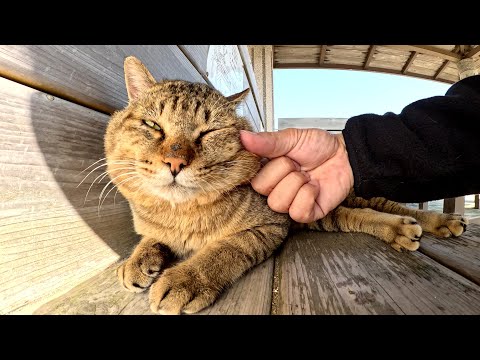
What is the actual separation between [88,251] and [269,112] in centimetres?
828

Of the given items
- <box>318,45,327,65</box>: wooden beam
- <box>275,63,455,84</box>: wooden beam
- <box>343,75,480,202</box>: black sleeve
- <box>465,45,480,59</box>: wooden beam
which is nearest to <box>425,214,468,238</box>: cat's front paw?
<box>343,75,480,202</box>: black sleeve

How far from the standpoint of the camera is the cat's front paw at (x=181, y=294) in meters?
0.75

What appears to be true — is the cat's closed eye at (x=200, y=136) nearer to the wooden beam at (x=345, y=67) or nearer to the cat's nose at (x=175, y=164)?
the cat's nose at (x=175, y=164)

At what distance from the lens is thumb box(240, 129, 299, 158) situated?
1213 mm

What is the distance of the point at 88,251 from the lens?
1.04 metres

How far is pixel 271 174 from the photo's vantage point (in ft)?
4.36

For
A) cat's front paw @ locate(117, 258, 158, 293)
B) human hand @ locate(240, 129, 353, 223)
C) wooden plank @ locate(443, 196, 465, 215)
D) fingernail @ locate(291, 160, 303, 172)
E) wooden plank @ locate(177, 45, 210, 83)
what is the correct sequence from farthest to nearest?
wooden plank @ locate(443, 196, 465, 215) < wooden plank @ locate(177, 45, 210, 83) < fingernail @ locate(291, 160, 303, 172) < human hand @ locate(240, 129, 353, 223) < cat's front paw @ locate(117, 258, 158, 293)

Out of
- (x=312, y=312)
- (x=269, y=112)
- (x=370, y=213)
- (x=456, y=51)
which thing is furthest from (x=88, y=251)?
(x=269, y=112)

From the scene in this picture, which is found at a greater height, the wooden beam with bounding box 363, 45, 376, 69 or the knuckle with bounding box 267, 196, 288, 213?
the wooden beam with bounding box 363, 45, 376, 69

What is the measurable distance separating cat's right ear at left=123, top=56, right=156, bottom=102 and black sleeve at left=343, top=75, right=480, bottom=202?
98 centimetres

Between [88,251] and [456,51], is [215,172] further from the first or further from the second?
[456,51]

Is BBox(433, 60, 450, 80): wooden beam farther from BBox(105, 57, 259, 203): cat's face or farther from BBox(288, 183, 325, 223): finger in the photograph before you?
BBox(105, 57, 259, 203): cat's face

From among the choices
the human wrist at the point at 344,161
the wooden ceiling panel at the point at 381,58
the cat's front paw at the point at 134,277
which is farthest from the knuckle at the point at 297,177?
the wooden ceiling panel at the point at 381,58

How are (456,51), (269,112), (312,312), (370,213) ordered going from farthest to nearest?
1. (269,112)
2. (456,51)
3. (370,213)
4. (312,312)
